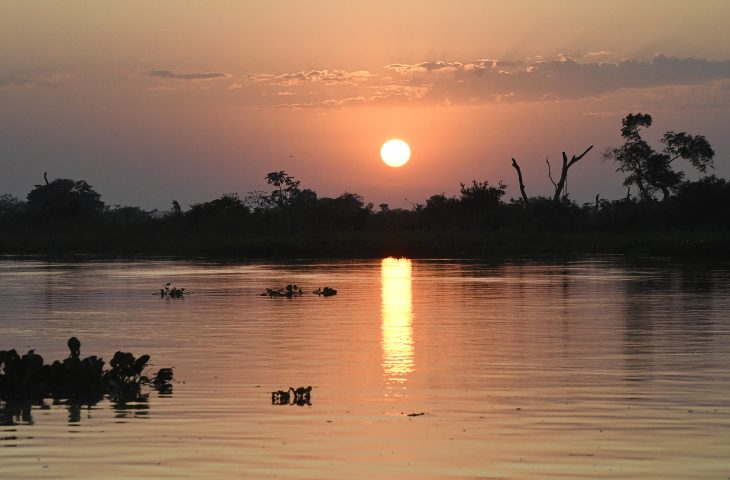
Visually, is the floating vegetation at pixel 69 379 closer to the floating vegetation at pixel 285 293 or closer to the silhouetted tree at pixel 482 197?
the floating vegetation at pixel 285 293

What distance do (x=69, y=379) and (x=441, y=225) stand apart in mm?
70437

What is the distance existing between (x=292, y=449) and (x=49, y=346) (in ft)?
34.8

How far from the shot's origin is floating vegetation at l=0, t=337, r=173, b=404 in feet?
46.0

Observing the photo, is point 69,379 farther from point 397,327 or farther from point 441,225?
point 441,225

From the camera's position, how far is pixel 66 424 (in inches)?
492

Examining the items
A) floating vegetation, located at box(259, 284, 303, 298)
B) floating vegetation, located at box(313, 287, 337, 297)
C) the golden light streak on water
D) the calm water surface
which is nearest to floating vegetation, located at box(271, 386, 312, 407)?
the calm water surface

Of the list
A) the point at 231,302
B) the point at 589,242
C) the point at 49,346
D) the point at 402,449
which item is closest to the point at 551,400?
the point at 402,449

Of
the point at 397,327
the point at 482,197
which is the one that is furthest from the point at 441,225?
the point at 397,327

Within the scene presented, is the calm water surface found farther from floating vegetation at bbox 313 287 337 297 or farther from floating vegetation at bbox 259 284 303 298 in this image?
floating vegetation at bbox 259 284 303 298

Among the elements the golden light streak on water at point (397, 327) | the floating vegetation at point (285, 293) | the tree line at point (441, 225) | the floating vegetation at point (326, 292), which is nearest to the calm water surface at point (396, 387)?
the golden light streak on water at point (397, 327)

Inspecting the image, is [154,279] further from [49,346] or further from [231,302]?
[49,346]

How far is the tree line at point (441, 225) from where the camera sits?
7025cm

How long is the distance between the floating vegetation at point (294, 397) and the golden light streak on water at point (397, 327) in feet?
6.77

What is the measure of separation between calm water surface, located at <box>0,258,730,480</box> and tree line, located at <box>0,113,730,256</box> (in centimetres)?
3681
